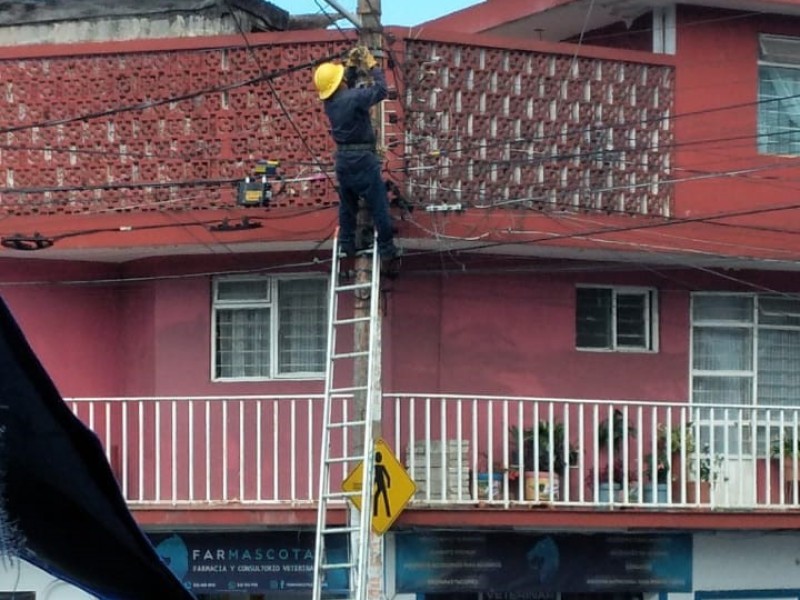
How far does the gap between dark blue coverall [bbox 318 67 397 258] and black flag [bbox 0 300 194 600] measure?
8361 millimetres

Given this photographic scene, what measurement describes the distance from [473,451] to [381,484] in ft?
4.97

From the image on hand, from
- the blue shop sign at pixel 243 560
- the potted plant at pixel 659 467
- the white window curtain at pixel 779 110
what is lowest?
the blue shop sign at pixel 243 560

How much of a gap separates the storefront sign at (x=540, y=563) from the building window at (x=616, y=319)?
193 centimetres

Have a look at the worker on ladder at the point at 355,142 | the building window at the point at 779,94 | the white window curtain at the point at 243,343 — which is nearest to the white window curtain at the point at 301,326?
the white window curtain at the point at 243,343

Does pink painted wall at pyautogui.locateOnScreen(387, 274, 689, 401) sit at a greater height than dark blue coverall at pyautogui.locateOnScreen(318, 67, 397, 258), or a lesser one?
lesser

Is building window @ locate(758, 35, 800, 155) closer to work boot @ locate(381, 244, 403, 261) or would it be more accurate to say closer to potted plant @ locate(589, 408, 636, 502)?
potted plant @ locate(589, 408, 636, 502)

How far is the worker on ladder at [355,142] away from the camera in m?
13.3

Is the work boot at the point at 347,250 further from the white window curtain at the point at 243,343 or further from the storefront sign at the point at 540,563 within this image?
the storefront sign at the point at 540,563

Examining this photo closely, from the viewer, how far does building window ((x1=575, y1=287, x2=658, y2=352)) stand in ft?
55.3

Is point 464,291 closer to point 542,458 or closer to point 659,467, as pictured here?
point 542,458

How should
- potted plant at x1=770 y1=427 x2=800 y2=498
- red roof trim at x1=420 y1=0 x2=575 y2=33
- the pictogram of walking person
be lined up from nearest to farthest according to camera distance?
1. the pictogram of walking person
2. potted plant at x1=770 y1=427 x2=800 y2=498
3. red roof trim at x1=420 y1=0 x2=575 y2=33

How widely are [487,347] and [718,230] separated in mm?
2471

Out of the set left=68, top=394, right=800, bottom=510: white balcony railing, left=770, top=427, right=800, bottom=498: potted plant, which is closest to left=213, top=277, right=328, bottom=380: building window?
left=68, top=394, right=800, bottom=510: white balcony railing

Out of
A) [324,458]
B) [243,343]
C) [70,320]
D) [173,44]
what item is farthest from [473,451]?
[173,44]
